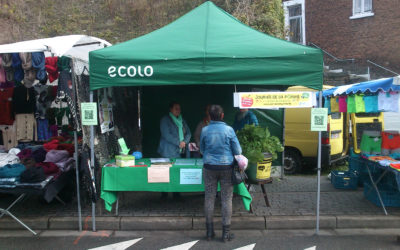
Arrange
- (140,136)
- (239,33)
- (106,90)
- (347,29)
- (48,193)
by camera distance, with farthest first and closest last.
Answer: (347,29) → (140,136) → (106,90) → (239,33) → (48,193)

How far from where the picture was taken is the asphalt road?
13.9ft

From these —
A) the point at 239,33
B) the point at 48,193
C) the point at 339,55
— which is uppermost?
the point at 339,55

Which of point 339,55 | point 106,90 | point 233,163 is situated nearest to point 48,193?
point 106,90

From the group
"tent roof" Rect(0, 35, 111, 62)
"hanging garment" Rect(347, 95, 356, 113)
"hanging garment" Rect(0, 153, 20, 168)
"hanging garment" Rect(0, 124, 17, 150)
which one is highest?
"tent roof" Rect(0, 35, 111, 62)

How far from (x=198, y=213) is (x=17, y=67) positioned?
138 inches

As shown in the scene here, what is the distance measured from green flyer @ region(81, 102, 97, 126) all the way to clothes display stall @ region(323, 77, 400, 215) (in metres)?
3.98

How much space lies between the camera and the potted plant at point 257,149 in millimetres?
4820

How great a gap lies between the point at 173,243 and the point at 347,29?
12.7 m

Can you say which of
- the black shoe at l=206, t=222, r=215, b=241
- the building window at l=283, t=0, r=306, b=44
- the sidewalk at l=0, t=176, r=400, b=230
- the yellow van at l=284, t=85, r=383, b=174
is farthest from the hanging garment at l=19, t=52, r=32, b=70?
the building window at l=283, t=0, r=306, b=44

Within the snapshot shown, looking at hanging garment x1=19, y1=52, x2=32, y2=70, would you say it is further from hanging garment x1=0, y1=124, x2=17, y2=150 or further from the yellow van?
the yellow van

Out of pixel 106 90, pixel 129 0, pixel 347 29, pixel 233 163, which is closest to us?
pixel 233 163

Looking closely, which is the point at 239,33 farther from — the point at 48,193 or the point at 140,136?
the point at 48,193

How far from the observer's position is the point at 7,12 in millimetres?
12828

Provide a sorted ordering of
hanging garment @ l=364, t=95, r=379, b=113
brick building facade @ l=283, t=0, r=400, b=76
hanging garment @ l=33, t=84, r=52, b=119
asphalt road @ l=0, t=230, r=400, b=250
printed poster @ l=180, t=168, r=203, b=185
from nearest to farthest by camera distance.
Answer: asphalt road @ l=0, t=230, r=400, b=250 < printed poster @ l=180, t=168, r=203, b=185 < hanging garment @ l=364, t=95, r=379, b=113 < hanging garment @ l=33, t=84, r=52, b=119 < brick building facade @ l=283, t=0, r=400, b=76
